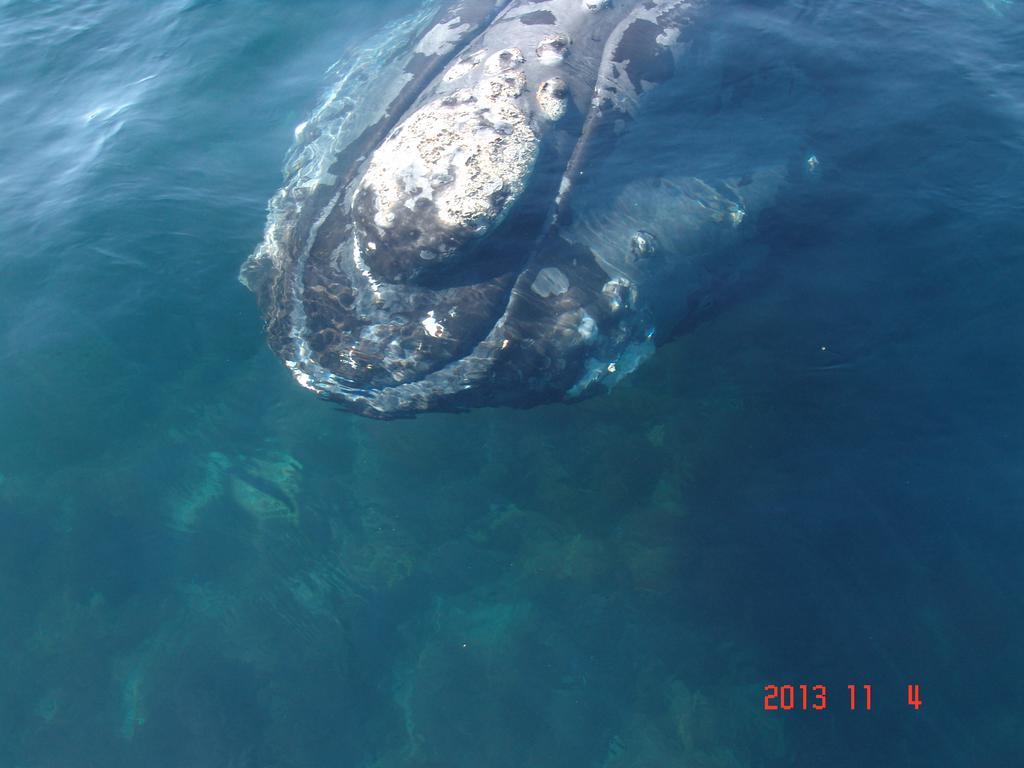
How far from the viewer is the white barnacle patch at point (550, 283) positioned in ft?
28.0

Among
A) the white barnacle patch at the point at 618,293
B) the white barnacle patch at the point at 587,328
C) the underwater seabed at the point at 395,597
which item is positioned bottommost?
the underwater seabed at the point at 395,597

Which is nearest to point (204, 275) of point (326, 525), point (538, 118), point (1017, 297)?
point (326, 525)

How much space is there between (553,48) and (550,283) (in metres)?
3.26

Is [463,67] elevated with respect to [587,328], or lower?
elevated

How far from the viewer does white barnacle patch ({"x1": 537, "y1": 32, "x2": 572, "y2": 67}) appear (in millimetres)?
9109

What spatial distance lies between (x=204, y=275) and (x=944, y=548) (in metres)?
10.9

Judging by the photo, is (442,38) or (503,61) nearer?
(503,61)

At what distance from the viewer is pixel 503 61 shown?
902 centimetres

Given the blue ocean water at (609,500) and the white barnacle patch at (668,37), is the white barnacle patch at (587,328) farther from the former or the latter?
the white barnacle patch at (668,37)

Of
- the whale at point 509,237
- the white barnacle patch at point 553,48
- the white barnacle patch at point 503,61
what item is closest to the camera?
the whale at point 509,237

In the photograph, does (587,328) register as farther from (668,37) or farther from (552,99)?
(668,37)
